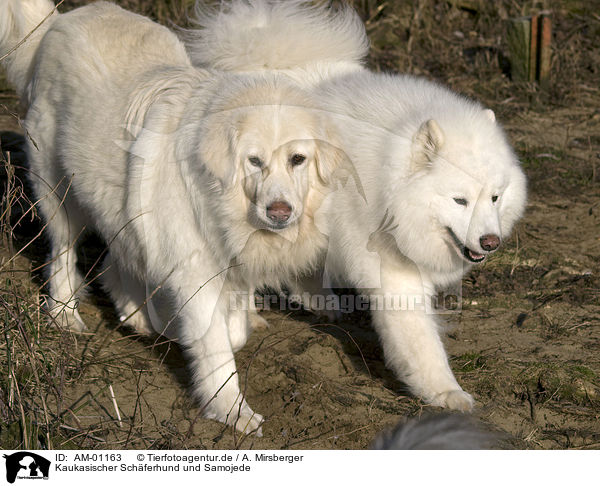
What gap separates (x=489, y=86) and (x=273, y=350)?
447cm

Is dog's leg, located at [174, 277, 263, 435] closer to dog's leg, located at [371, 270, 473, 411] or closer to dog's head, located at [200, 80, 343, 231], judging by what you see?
dog's head, located at [200, 80, 343, 231]

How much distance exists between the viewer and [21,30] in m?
4.61

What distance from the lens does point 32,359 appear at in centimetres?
313

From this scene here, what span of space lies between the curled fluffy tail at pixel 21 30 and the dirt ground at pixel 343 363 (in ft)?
3.07

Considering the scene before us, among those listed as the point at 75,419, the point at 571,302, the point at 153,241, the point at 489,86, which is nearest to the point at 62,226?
the point at 153,241

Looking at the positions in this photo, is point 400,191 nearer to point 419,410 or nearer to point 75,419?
point 419,410

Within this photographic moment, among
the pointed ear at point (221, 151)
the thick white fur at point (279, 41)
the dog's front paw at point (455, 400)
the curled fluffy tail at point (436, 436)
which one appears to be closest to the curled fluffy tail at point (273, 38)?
the thick white fur at point (279, 41)

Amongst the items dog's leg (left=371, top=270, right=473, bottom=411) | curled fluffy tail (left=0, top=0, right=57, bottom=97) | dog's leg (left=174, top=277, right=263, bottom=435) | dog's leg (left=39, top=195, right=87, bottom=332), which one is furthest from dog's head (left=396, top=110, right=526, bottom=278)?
curled fluffy tail (left=0, top=0, right=57, bottom=97)

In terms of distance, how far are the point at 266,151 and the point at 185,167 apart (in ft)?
1.47

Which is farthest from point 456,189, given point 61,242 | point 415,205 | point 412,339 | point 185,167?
point 61,242

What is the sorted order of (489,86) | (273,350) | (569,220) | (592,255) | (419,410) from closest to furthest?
(419,410) → (273,350) → (592,255) → (569,220) → (489,86)

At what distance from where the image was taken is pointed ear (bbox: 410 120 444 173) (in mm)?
3607
